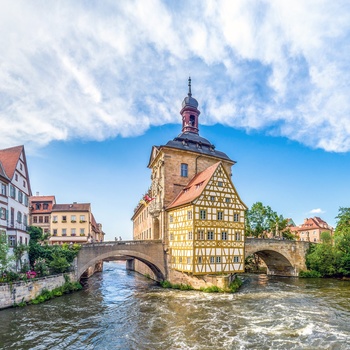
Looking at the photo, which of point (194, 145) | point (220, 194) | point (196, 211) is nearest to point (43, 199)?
point (194, 145)

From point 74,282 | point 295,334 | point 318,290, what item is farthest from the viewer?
point 318,290

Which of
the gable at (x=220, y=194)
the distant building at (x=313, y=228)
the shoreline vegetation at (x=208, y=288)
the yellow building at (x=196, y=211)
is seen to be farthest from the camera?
the distant building at (x=313, y=228)

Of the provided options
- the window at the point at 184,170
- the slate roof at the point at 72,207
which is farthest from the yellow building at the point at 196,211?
the slate roof at the point at 72,207

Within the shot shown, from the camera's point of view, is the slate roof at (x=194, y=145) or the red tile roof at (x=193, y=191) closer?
the red tile roof at (x=193, y=191)

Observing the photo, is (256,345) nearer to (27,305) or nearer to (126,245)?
(27,305)

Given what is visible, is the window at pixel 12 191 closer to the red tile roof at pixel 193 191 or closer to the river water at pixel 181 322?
the river water at pixel 181 322

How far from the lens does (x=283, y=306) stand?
17.7 metres

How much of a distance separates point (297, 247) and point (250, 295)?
610 inches

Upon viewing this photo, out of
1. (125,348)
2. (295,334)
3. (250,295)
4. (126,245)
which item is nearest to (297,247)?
(250,295)

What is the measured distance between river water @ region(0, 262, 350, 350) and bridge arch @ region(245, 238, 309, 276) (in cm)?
1017

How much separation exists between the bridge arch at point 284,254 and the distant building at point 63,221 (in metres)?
22.8

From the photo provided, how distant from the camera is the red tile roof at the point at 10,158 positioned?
22188 mm

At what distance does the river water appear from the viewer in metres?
11.7

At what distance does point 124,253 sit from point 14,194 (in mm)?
9630
